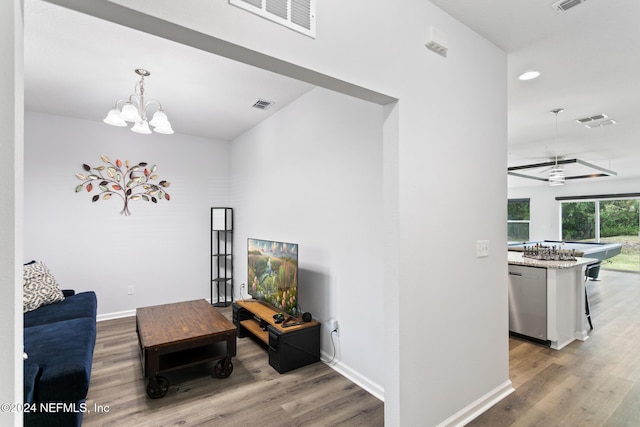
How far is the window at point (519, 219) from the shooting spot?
10570mm

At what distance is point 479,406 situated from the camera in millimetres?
2197

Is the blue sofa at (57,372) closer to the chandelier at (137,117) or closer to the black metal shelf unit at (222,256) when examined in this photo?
the chandelier at (137,117)

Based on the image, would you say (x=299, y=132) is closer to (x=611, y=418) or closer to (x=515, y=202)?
(x=611, y=418)

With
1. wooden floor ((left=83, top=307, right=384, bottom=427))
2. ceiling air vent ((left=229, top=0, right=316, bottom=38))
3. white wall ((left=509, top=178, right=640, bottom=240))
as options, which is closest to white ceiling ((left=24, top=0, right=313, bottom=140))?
ceiling air vent ((left=229, top=0, right=316, bottom=38))

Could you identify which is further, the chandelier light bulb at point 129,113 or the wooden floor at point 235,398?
the chandelier light bulb at point 129,113

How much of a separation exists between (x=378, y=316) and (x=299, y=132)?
83.6 inches

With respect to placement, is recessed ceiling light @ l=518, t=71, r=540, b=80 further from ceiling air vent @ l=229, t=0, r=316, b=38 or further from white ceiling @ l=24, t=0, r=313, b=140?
ceiling air vent @ l=229, t=0, r=316, b=38

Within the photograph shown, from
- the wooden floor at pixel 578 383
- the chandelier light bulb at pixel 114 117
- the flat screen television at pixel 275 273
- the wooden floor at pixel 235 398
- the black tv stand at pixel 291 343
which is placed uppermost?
the chandelier light bulb at pixel 114 117

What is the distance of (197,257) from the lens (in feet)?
16.6

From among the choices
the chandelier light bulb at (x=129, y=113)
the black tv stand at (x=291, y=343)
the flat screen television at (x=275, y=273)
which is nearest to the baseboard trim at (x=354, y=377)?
the black tv stand at (x=291, y=343)

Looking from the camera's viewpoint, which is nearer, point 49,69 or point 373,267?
point 373,267

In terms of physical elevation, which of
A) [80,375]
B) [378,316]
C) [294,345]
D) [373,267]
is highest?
[373,267]

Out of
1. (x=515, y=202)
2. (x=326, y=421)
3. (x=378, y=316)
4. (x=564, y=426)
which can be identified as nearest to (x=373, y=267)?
(x=378, y=316)

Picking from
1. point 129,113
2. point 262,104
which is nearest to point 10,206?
point 129,113
